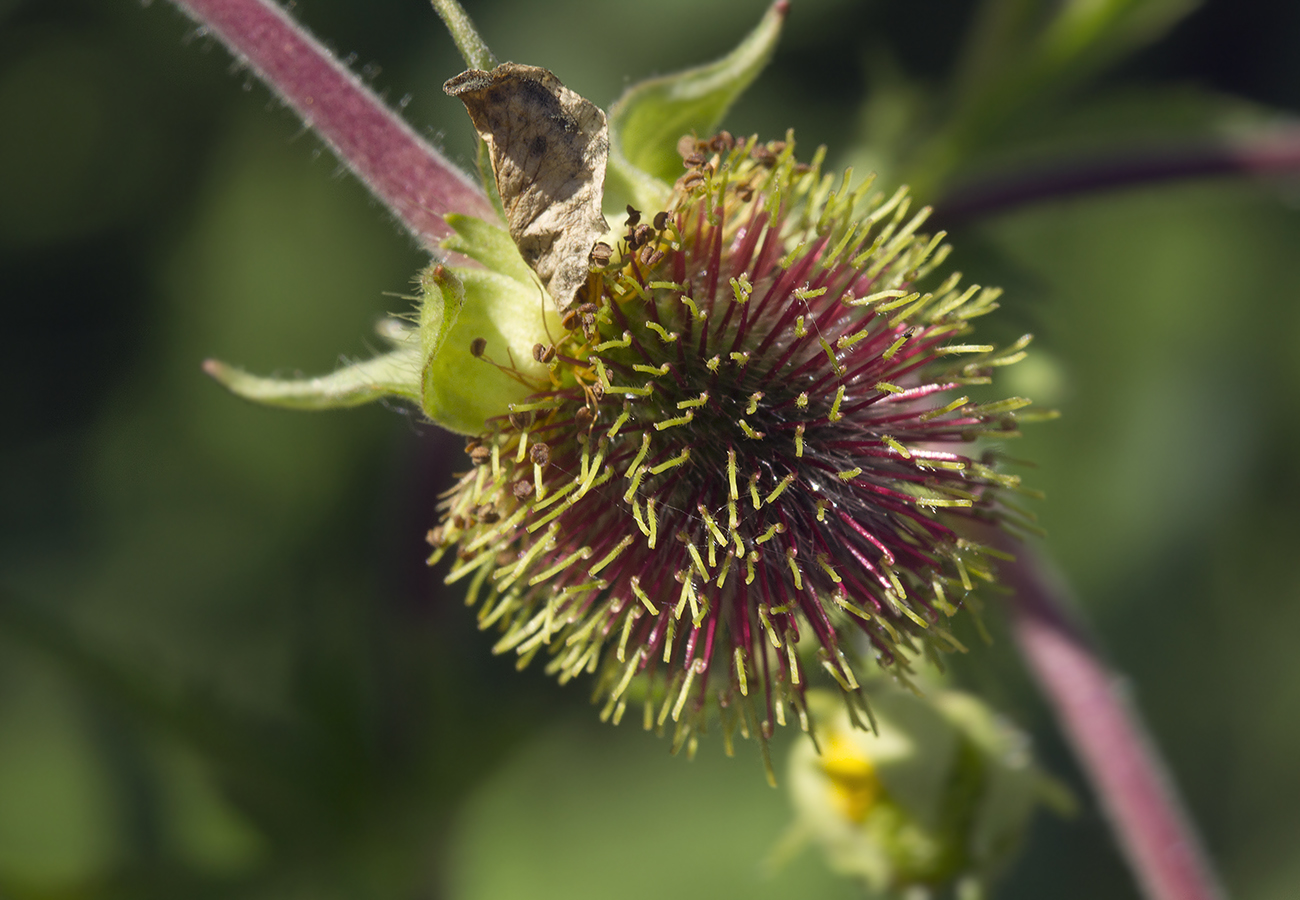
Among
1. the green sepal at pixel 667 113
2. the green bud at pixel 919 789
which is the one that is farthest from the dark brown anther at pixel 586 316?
the green bud at pixel 919 789

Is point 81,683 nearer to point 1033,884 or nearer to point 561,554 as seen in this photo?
point 561,554

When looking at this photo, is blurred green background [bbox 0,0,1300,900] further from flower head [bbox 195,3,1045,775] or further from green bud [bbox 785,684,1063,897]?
flower head [bbox 195,3,1045,775]

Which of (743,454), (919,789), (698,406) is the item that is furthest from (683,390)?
(919,789)

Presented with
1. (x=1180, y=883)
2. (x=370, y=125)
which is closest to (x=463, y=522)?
(x=370, y=125)

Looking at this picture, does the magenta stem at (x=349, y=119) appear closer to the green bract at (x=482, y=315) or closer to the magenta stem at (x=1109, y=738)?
the green bract at (x=482, y=315)

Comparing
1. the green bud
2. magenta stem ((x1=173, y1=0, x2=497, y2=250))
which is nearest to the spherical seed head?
magenta stem ((x1=173, y1=0, x2=497, y2=250))

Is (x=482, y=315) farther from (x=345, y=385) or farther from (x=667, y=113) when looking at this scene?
(x=667, y=113)
